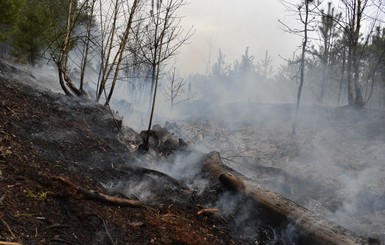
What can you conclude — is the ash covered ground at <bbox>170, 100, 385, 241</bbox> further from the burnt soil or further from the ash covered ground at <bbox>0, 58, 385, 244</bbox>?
the burnt soil

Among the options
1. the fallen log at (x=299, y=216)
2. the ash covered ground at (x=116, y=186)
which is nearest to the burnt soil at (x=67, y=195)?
A: the ash covered ground at (x=116, y=186)

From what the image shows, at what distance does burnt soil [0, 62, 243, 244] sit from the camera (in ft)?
10.5

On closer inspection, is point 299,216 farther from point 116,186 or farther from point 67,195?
point 67,195

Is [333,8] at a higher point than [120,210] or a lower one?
higher

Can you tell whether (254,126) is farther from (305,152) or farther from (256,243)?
(256,243)

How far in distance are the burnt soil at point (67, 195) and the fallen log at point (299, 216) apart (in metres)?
0.58

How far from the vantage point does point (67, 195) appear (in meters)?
3.71

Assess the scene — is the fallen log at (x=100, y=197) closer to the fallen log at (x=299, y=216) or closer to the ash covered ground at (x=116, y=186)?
the ash covered ground at (x=116, y=186)

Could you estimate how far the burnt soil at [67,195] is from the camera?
321 centimetres

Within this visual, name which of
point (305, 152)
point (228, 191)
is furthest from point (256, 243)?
point (305, 152)

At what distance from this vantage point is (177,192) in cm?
498

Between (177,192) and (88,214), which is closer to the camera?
(88,214)

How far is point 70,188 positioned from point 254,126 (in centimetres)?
1606

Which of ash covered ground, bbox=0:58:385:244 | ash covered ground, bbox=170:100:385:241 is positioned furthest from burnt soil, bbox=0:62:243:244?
ash covered ground, bbox=170:100:385:241
